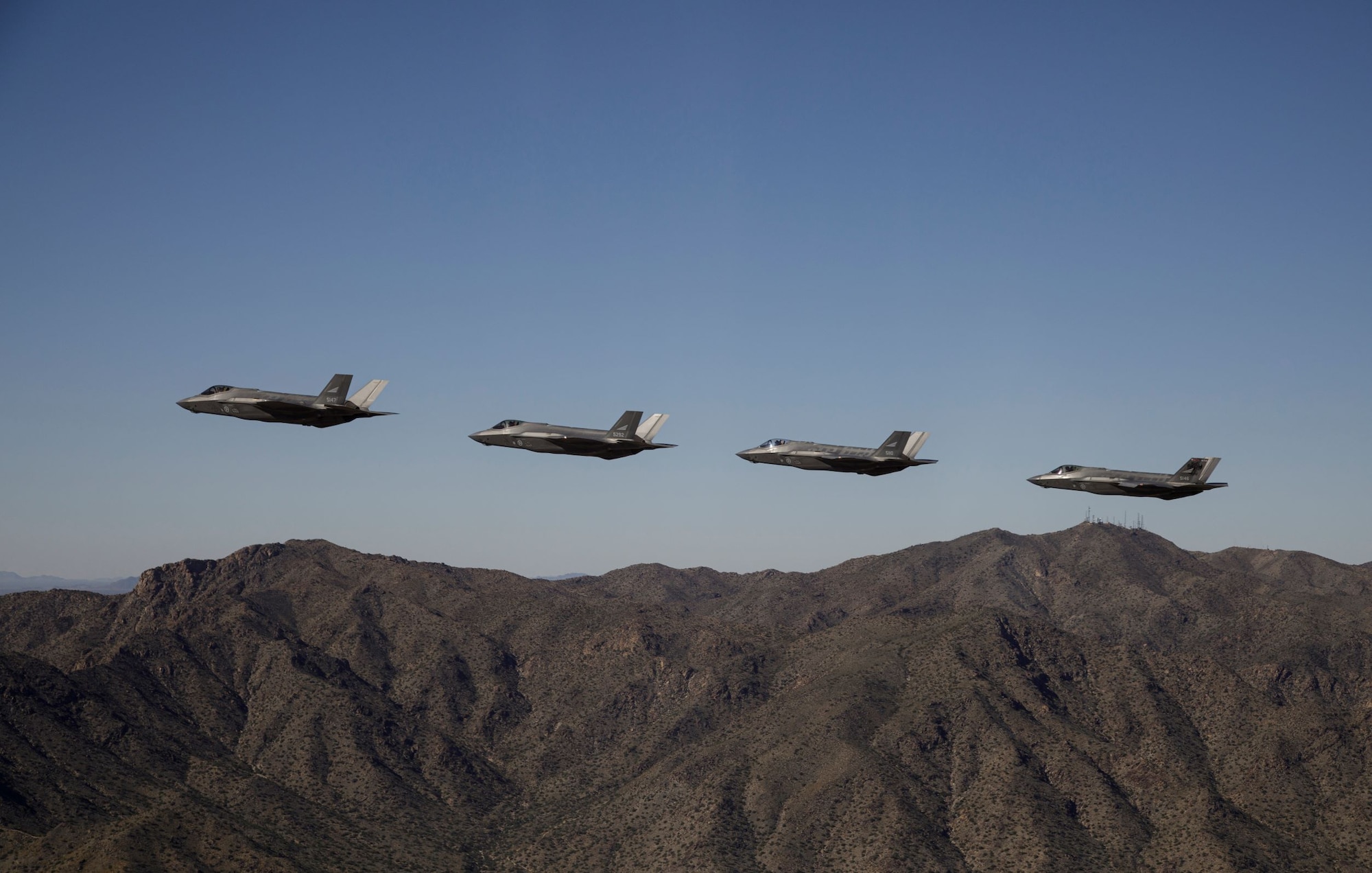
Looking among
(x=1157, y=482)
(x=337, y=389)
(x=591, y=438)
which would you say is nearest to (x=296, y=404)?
(x=337, y=389)

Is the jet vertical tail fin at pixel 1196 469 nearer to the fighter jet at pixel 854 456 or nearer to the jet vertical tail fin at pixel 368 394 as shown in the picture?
the fighter jet at pixel 854 456

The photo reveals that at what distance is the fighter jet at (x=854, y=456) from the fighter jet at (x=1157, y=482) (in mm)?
17146

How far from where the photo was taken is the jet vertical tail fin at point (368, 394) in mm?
80562

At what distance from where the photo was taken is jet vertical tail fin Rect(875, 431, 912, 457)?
93688 mm

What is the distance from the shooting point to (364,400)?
266 ft

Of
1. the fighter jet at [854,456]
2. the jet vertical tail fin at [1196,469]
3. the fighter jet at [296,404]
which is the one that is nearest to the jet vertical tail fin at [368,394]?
the fighter jet at [296,404]

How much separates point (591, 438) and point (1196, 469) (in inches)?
1912

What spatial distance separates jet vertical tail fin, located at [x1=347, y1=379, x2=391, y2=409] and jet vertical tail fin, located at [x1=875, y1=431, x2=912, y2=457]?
3774 cm

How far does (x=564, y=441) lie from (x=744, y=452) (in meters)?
25.9

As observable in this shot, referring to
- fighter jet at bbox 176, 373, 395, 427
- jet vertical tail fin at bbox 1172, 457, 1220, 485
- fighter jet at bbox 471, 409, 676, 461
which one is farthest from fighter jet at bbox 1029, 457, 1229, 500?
fighter jet at bbox 176, 373, 395, 427

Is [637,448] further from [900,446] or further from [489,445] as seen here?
[900,446]

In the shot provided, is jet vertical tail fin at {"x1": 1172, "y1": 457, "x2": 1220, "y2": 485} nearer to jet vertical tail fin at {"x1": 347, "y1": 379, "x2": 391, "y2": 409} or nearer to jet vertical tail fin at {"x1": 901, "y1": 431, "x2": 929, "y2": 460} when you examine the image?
jet vertical tail fin at {"x1": 901, "y1": 431, "x2": 929, "y2": 460}

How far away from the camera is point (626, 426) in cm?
8619

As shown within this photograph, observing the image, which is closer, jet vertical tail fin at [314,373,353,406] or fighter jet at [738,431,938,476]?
jet vertical tail fin at [314,373,353,406]
